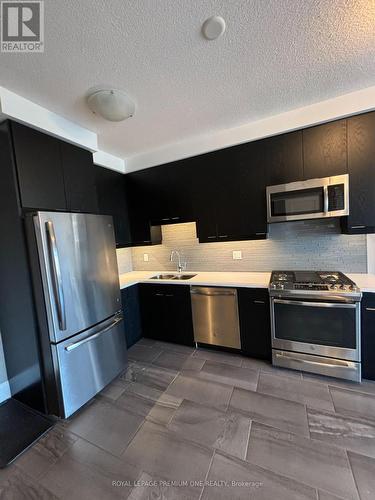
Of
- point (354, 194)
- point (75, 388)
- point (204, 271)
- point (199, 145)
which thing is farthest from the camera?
point (204, 271)

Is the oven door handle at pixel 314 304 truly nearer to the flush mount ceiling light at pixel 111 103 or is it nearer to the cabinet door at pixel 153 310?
the cabinet door at pixel 153 310

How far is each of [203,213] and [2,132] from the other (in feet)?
6.55

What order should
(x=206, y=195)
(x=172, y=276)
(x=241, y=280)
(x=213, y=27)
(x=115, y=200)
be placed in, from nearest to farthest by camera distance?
(x=213, y=27) < (x=241, y=280) < (x=206, y=195) < (x=115, y=200) < (x=172, y=276)

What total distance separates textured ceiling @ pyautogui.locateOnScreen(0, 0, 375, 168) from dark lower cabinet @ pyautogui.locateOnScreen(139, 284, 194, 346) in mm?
1969

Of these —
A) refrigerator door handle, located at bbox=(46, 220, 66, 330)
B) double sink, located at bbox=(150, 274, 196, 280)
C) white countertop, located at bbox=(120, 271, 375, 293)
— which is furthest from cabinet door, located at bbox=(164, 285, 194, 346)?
refrigerator door handle, located at bbox=(46, 220, 66, 330)

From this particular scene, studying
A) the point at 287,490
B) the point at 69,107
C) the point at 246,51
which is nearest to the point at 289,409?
the point at 287,490

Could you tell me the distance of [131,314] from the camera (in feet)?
9.36

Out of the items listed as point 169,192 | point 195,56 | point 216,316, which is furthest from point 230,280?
point 195,56

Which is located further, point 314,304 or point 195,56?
point 314,304

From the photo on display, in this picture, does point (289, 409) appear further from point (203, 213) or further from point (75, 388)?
point (203, 213)

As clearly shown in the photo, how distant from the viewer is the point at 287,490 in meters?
1.19

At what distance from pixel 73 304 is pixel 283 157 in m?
2.48

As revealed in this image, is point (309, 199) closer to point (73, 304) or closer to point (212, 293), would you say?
point (212, 293)

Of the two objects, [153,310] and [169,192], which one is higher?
[169,192]
